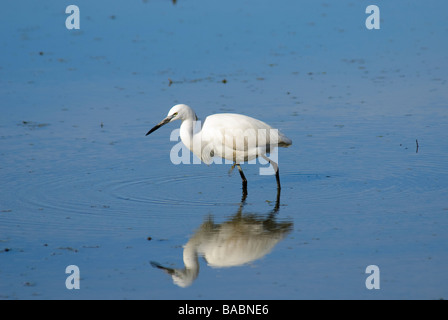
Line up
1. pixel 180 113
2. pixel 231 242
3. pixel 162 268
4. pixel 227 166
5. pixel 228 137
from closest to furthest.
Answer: pixel 162 268, pixel 231 242, pixel 228 137, pixel 180 113, pixel 227 166

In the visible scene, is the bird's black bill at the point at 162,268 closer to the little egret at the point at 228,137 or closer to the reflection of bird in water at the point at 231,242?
the reflection of bird in water at the point at 231,242

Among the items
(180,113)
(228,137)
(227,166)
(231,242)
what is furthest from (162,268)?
(227,166)

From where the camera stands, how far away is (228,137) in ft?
31.2

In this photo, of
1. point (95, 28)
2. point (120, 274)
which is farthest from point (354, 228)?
point (95, 28)

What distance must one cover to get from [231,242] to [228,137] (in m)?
2.03

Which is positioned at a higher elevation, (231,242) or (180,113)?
(180,113)

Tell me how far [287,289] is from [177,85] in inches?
321

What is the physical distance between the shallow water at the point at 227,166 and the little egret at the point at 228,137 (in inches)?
15.7

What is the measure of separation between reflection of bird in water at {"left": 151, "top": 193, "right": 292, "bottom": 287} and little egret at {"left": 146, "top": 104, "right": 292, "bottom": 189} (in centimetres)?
108

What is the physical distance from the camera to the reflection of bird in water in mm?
7133

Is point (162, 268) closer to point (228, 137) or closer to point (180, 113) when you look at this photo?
point (228, 137)

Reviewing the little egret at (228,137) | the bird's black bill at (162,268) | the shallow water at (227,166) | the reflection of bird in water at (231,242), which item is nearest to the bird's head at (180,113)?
the little egret at (228,137)

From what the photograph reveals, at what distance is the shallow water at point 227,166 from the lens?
705 cm

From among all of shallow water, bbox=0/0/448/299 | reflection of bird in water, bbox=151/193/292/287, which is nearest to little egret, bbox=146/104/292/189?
shallow water, bbox=0/0/448/299
